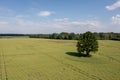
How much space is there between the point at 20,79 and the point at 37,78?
2.25m

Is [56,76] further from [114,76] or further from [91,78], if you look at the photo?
[114,76]

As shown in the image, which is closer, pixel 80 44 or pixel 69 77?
Answer: pixel 69 77

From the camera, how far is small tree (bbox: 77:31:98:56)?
38344 mm

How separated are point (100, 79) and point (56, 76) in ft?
20.1

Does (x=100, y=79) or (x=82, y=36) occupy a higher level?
(x=82, y=36)

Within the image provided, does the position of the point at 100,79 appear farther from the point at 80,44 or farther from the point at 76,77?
the point at 80,44

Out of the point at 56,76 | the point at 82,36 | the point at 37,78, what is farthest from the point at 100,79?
the point at 82,36

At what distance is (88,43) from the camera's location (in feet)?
127

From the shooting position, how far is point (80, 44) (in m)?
40.3

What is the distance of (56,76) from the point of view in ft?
67.2

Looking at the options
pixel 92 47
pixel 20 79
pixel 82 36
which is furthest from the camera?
pixel 82 36

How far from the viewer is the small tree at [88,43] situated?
126 ft

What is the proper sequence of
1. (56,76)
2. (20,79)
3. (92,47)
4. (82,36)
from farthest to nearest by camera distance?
(82,36), (92,47), (56,76), (20,79)

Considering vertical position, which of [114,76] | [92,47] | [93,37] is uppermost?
[93,37]
